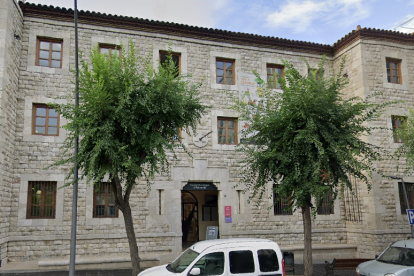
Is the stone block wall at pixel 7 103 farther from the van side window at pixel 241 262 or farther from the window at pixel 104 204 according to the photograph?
the van side window at pixel 241 262

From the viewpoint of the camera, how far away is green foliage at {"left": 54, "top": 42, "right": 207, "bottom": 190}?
9.84 meters

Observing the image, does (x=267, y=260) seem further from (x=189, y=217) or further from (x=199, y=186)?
(x=189, y=217)

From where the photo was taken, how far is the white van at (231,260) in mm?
7715

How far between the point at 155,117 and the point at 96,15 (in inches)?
300

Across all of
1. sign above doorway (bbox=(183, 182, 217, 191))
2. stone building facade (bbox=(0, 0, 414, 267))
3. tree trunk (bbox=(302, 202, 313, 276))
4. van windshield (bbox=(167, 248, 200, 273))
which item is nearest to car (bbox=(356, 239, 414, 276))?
tree trunk (bbox=(302, 202, 313, 276))

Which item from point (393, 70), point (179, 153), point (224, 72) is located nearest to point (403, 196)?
point (393, 70)

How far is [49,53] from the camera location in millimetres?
15242

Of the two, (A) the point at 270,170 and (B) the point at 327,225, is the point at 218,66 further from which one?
(B) the point at 327,225

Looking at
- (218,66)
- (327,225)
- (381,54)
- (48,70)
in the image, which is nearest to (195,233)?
(327,225)

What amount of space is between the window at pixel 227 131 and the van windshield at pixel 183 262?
29.1ft

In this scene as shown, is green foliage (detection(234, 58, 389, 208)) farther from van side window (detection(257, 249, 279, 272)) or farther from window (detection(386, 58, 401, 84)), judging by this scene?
window (detection(386, 58, 401, 84))

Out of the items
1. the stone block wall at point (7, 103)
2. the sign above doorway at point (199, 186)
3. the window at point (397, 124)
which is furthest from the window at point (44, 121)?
the window at point (397, 124)

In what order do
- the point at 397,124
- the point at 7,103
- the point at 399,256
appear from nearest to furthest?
the point at 399,256, the point at 7,103, the point at 397,124

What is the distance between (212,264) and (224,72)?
11.4m
